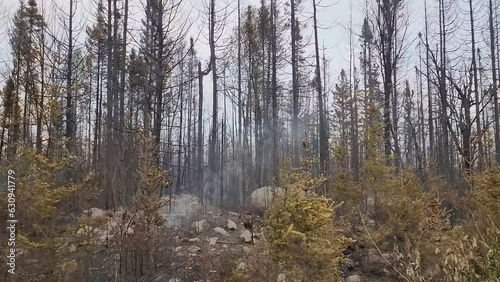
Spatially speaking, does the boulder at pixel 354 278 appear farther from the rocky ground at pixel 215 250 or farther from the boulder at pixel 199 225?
the boulder at pixel 199 225

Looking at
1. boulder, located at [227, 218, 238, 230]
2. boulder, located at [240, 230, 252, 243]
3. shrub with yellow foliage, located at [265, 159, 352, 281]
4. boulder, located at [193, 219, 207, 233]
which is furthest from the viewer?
boulder, located at [227, 218, 238, 230]

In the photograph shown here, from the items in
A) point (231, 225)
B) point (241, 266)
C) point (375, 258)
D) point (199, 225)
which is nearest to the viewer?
point (241, 266)

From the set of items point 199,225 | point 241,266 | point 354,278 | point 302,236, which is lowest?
point 354,278

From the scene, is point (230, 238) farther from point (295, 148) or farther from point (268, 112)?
point (295, 148)

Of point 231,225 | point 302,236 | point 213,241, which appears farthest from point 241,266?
point 231,225

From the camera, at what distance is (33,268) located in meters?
4.89

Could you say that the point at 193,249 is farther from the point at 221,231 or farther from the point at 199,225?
the point at 199,225

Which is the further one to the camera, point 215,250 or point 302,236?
point 215,250

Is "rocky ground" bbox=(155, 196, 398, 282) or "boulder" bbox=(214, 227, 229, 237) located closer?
"rocky ground" bbox=(155, 196, 398, 282)

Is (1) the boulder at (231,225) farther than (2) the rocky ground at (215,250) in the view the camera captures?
Yes

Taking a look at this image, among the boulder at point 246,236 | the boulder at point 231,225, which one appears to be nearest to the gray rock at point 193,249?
the boulder at point 246,236

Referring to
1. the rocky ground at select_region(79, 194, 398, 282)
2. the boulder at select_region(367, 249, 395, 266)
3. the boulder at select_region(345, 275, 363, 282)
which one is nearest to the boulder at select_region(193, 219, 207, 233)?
the rocky ground at select_region(79, 194, 398, 282)

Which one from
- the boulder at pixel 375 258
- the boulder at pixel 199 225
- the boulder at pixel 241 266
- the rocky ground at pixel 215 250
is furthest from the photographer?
the boulder at pixel 199 225

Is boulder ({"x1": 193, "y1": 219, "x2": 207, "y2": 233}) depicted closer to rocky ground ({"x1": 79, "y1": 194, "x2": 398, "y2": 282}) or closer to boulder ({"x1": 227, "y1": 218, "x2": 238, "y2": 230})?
rocky ground ({"x1": 79, "y1": 194, "x2": 398, "y2": 282})
